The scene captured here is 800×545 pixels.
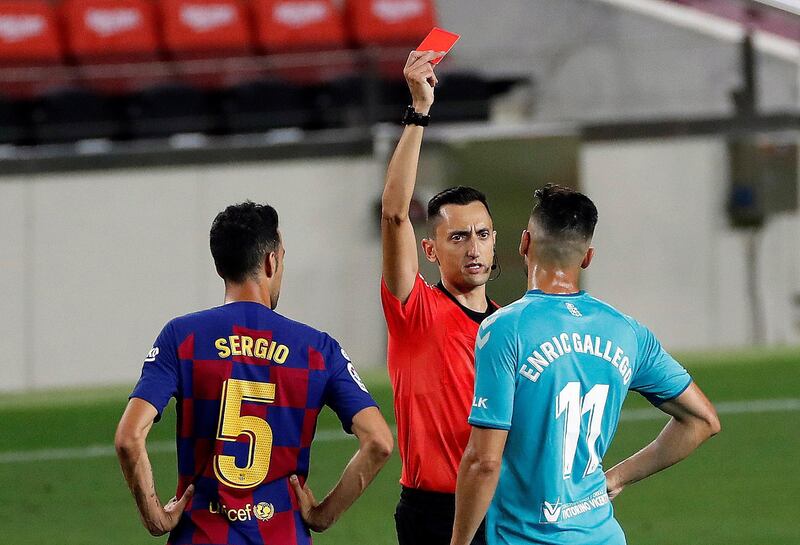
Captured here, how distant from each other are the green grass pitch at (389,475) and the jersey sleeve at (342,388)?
4161 mm

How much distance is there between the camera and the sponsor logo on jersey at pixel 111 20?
15.7 m

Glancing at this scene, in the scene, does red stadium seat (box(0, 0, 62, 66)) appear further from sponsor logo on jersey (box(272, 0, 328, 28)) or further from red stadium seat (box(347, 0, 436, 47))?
red stadium seat (box(347, 0, 436, 47))

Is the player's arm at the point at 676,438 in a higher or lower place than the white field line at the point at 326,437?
higher

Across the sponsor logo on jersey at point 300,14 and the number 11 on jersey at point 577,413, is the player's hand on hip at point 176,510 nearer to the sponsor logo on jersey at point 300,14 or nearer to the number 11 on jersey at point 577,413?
the number 11 on jersey at point 577,413

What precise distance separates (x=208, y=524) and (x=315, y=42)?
12713mm

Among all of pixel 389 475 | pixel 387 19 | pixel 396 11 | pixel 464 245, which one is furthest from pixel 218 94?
pixel 464 245

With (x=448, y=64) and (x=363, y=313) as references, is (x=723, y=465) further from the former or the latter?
(x=448, y=64)

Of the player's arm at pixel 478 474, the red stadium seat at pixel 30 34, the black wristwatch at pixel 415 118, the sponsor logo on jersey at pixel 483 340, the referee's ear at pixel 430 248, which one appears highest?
the red stadium seat at pixel 30 34

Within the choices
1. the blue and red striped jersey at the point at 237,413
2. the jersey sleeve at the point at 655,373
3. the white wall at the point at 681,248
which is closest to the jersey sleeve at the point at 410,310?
the blue and red striped jersey at the point at 237,413

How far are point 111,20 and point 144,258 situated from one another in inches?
152

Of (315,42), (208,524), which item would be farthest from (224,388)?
(315,42)

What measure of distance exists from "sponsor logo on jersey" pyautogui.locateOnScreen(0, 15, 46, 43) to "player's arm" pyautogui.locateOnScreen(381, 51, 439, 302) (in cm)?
1265

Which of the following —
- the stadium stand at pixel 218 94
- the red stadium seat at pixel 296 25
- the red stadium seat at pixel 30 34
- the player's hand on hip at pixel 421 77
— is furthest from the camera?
the red stadium seat at pixel 296 25

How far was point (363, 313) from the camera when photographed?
1354cm
